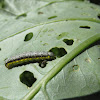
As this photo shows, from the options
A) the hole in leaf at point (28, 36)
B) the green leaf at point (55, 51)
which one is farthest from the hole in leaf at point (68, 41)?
the hole in leaf at point (28, 36)

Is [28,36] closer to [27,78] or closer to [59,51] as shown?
[59,51]

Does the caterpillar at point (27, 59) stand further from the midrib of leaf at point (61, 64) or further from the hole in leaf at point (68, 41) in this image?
the hole in leaf at point (68, 41)

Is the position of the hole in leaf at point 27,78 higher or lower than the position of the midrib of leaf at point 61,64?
lower

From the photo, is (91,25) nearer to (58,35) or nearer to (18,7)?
(58,35)

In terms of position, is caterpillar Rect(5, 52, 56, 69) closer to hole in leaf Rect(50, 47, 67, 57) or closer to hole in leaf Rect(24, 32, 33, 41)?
hole in leaf Rect(50, 47, 67, 57)

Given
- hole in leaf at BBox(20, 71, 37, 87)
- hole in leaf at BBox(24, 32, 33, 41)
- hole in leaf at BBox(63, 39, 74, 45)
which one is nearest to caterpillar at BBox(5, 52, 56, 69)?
hole in leaf at BBox(20, 71, 37, 87)

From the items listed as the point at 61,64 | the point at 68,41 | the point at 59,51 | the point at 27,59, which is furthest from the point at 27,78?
the point at 68,41
